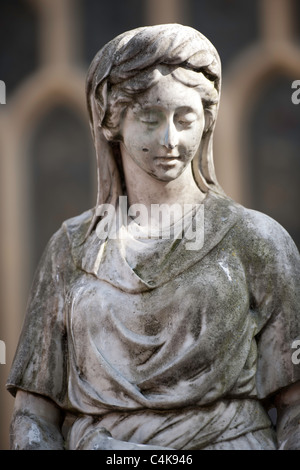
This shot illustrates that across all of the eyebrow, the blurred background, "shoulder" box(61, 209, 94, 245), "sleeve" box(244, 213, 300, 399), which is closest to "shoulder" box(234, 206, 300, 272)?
"sleeve" box(244, 213, 300, 399)

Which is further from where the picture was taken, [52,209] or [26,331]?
[52,209]

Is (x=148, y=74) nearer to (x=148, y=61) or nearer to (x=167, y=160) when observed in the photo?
(x=148, y=61)

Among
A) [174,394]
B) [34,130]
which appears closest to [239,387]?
[174,394]

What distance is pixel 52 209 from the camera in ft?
39.7

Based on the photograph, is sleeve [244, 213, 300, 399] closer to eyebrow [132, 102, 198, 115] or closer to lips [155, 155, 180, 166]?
lips [155, 155, 180, 166]

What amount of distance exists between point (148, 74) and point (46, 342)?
0.84 metres

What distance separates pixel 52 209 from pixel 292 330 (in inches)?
286

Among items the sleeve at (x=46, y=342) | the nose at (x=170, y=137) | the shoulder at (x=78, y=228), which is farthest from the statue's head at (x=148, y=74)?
the sleeve at (x=46, y=342)

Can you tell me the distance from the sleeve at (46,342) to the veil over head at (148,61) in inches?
17.1

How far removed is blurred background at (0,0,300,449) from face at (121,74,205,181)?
21.4 feet

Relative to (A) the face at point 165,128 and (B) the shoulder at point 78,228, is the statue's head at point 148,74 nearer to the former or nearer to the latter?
(A) the face at point 165,128

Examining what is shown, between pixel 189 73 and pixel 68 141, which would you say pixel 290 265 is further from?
pixel 68 141

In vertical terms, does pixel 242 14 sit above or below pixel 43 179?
above
